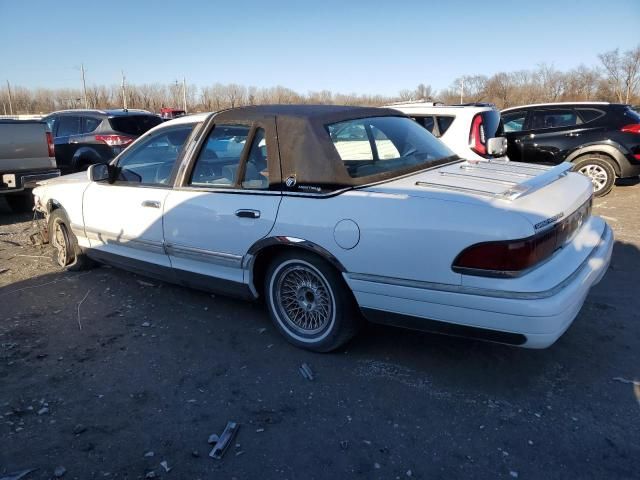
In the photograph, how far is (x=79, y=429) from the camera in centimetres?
270

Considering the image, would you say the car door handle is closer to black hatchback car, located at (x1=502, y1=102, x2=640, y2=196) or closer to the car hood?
the car hood

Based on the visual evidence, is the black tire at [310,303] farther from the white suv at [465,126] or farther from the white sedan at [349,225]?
the white suv at [465,126]

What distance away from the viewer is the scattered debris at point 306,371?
318cm

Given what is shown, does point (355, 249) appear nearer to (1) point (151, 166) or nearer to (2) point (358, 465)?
(2) point (358, 465)

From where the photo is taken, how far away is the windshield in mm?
3373

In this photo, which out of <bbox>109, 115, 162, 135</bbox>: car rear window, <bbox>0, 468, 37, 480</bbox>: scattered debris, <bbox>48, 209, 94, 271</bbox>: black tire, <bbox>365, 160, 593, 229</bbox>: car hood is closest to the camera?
<bbox>0, 468, 37, 480</bbox>: scattered debris

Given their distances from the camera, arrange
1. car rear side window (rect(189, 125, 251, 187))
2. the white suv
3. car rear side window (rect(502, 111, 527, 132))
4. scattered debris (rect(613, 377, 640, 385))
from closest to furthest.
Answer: scattered debris (rect(613, 377, 640, 385)), car rear side window (rect(189, 125, 251, 187)), the white suv, car rear side window (rect(502, 111, 527, 132))

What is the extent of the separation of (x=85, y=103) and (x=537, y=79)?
170ft

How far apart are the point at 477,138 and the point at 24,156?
22.9ft

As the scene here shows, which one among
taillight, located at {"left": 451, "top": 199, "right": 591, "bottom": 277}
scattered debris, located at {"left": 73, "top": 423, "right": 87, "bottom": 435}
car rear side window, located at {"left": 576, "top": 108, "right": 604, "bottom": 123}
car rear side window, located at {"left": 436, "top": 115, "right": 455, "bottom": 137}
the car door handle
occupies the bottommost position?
scattered debris, located at {"left": 73, "top": 423, "right": 87, "bottom": 435}

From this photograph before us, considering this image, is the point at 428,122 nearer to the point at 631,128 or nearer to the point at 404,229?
the point at 631,128

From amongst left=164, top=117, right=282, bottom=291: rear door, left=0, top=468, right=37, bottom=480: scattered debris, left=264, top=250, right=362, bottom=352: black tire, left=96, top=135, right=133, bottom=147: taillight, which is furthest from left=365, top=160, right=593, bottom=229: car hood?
left=96, top=135, right=133, bottom=147: taillight

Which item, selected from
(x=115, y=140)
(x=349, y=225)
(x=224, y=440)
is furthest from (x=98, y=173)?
(x=115, y=140)

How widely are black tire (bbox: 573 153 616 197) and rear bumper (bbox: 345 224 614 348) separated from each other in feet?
21.5
